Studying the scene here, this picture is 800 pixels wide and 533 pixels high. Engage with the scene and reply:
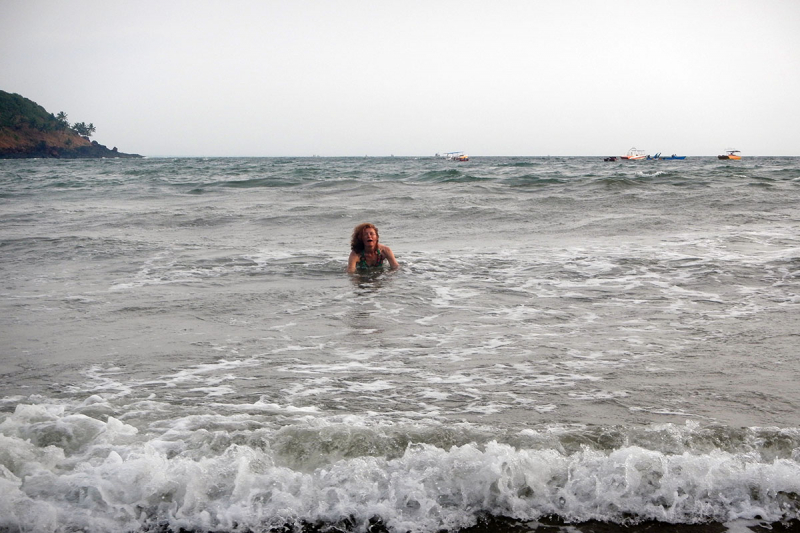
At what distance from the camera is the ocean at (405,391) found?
2715 mm

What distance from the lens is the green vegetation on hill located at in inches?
4493

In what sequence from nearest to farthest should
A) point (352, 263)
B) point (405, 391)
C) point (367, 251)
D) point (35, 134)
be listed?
1. point (405, 391)
2. point (352, 263)
3. point (367, 251)
4. point (35, 134)

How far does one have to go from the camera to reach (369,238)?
8.56 metres

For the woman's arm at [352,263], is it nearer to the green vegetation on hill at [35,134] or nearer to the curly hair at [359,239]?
the curly hair at [359,239]

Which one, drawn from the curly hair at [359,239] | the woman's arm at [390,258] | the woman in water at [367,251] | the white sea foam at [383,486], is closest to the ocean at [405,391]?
the white sea foam at [383,486]

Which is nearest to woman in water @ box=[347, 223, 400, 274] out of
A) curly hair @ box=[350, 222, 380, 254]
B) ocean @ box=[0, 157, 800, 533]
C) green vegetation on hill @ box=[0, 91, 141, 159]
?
curly hair @ box=[350, 222, 380, 254]

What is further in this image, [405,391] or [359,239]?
[359,239]

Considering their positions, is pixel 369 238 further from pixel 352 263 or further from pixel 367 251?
pixel 352 263

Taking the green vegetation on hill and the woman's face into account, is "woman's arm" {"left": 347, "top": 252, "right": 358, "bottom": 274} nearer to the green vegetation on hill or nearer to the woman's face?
the woman's face

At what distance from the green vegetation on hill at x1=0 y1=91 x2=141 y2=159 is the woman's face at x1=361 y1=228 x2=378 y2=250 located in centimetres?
12212

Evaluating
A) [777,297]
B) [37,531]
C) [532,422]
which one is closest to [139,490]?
[37,531]

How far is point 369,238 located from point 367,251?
20cm

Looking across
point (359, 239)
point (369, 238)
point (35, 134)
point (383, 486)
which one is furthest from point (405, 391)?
point (35, 134)

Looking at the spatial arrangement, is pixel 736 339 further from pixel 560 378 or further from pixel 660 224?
pixel 660 224
